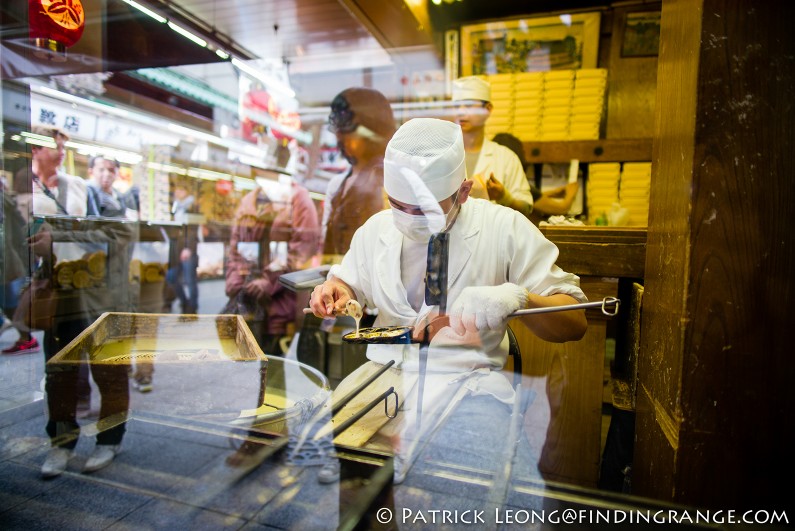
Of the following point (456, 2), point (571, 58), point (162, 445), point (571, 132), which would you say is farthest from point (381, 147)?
point (162, 445)

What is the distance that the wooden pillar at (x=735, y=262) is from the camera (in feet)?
3.31

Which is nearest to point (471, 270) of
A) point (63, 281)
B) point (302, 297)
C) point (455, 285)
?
point (455, 285)

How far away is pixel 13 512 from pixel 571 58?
3060mm

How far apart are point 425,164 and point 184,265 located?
5.89ft

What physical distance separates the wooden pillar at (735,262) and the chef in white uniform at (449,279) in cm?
35

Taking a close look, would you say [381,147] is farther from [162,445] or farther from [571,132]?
[162,445]

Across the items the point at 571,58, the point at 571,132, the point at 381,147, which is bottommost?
the point at 381,147

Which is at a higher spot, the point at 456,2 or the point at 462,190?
the point at 456,2

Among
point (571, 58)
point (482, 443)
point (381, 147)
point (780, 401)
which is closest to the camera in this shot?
point (780, 401)

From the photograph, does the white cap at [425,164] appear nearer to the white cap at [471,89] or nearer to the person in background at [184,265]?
the white cap at [471,89]

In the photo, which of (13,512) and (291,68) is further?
(291,68)

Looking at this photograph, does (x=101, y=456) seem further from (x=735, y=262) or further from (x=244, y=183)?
(x=735, y=262)

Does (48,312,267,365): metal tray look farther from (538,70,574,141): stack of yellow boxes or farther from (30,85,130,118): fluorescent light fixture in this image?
(538,70,574,141): stack of yellow boxes

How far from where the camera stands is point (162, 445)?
1921 millimetres
